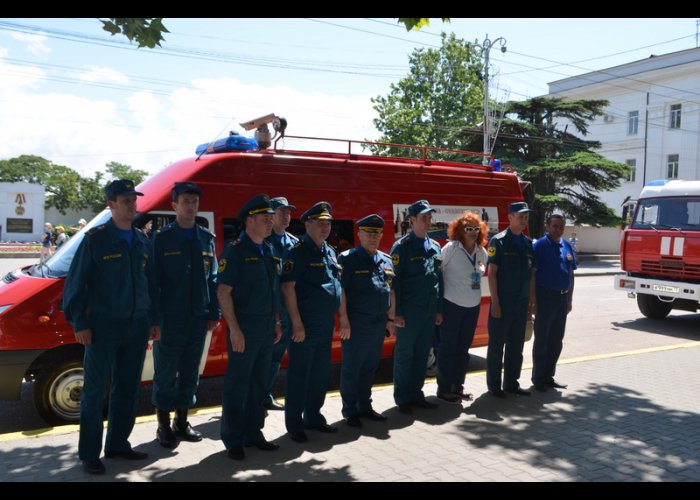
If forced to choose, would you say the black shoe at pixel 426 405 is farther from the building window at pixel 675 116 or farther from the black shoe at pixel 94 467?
the building window at pixel 675 116

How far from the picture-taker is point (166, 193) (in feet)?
18.0

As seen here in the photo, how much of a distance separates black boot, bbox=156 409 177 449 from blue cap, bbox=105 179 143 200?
165 centimetres

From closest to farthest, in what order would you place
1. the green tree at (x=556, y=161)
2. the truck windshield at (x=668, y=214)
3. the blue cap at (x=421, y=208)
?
the blue cap at (x=421, y=208), the truck windshield at (x=668, y=214), the green tree at (x=556, y=161)

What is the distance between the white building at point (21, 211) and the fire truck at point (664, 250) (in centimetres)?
4803

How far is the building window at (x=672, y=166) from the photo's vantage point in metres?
45.6

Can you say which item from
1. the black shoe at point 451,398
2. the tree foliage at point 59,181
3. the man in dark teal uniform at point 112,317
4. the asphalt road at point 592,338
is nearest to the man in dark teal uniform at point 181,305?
the man in dark teal uniform at point 112,317

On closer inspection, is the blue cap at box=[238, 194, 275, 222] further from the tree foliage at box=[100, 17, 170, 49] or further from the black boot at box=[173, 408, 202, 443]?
the tree foliage at box=[100, 17, 170, 49]

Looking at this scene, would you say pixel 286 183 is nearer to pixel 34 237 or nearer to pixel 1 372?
pixel 1 372

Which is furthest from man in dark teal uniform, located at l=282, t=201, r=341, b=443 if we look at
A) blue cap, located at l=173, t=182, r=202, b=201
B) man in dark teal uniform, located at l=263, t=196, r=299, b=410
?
blue cap, located at l=173, t=182, r=202, b=201

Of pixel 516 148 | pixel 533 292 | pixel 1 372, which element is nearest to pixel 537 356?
pixel 533 292

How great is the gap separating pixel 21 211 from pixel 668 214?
1954 inches

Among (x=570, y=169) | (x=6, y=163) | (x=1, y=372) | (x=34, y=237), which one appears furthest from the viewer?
(x=6, y=163)

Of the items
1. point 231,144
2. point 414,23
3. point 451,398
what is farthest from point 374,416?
point 414,23

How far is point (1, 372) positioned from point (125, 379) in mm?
1355
